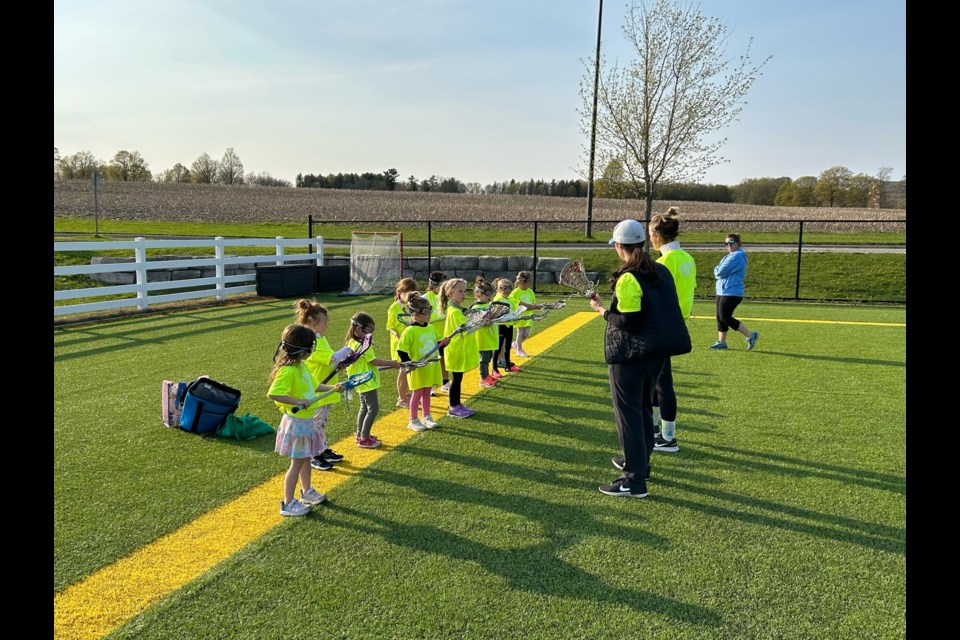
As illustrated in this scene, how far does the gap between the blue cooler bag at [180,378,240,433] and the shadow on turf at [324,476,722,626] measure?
196 centimetres

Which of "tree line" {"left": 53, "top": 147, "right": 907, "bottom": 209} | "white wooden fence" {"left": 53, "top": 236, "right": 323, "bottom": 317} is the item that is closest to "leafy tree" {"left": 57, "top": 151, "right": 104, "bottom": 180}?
"tree line" {"left": 53, "top": 147, "right": 907, "bottom": 209}

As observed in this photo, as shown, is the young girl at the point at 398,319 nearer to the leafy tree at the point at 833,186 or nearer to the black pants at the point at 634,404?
the black pants at the point at 634,404

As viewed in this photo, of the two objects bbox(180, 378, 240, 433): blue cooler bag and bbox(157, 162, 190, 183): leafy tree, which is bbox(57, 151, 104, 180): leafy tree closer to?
bbox(157, 162, 190, 183): leafy tree

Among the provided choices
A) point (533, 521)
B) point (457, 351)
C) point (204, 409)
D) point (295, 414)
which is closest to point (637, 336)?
point (533, 521)

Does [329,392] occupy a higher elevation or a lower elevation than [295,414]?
higher

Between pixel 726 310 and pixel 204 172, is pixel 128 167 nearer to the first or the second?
pixel 204 172

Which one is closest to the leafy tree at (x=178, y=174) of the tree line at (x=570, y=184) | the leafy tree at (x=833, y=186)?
the tree line at (x=570, y=184)

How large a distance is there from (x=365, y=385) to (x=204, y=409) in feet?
5.42

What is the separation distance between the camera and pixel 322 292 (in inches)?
749

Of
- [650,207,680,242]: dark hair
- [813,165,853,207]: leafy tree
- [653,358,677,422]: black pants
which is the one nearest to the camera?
[650,207,680,242]: dark hair

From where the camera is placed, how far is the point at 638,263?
4434 millimetres

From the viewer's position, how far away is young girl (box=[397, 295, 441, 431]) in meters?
6.21
